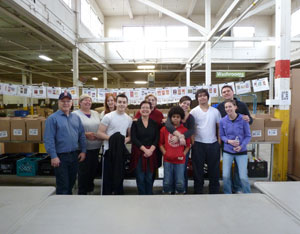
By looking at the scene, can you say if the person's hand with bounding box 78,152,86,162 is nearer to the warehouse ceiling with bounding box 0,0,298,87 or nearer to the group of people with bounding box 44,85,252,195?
the group of people with bounding box 44,85,252,195

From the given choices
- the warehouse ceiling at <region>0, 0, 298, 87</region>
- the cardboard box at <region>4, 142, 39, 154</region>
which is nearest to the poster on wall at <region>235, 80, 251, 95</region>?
the warehouse ceiling at <region>0, 0, 298, 87</region>

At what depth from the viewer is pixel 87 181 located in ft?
8.98

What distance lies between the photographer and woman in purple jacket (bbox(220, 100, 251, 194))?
249 cm

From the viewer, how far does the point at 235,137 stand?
2514 mm

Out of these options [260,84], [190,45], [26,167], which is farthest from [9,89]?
[190,45]

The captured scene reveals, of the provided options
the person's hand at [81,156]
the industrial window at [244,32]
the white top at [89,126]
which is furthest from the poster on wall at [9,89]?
the industrial window at [244,32]

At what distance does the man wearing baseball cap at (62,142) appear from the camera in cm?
219

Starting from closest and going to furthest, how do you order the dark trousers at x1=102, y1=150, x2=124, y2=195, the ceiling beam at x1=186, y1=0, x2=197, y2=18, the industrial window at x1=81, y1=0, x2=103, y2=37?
1. the dark trousers at x1=102, y1=150, x2=124, y2=195
2. the industrial window at x1=81, y1=0, x2=103, y2=37
3. the ceiling beam at x1=186, y1=0, x2=197, y2=18

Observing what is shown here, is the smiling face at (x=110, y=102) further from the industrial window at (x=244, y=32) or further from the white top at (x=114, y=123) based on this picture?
the industrial window at (x=244, y=32)

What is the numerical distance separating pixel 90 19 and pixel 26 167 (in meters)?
7.67

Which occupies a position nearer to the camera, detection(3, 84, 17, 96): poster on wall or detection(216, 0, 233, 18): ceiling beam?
detection(3, 84, 17, 96): poster on wall

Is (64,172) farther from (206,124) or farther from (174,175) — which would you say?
(206,124)

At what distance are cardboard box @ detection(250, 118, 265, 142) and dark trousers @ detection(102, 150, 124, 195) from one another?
2101 mm

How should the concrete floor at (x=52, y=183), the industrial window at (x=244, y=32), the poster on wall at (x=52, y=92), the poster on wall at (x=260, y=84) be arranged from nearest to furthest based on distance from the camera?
the concrete floor at (x=52, y=183), the poster on wall at (x=260, y=84), the poster on wall at (x=52, y=92), the industrial window at (x=244, y=32)
